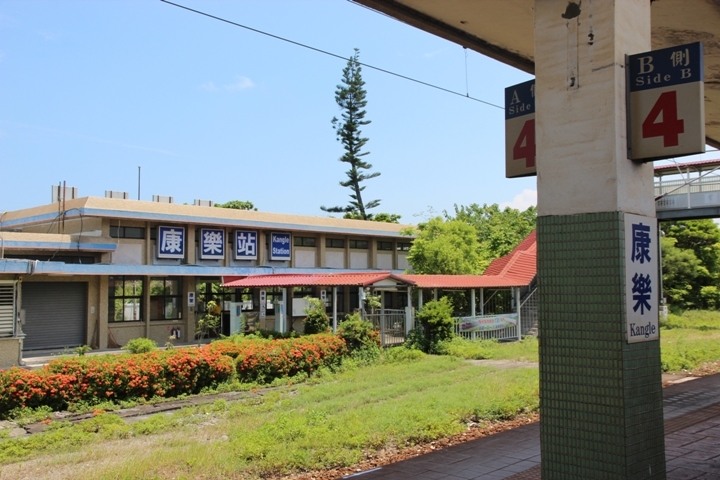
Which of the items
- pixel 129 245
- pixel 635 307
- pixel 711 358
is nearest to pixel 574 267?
pixel 635 307

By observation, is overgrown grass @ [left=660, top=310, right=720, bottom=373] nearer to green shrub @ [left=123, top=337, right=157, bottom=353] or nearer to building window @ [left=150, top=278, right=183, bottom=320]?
green shrub @ [left=123, top=337, right=157, bottom=353]

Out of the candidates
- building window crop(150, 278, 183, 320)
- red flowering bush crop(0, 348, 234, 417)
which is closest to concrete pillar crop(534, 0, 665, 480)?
red flowering bush crop(0, 348, 234, 417)

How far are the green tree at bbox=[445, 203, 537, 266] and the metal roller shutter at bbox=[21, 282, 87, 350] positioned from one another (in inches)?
722

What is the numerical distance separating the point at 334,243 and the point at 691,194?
13.8 metres

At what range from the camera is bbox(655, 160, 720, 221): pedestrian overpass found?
18.9 meters

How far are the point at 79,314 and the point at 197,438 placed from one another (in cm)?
1348

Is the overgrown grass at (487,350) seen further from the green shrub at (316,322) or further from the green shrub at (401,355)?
the green shrub at (316,322)

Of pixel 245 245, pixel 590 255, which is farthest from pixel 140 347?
pixel 590 255

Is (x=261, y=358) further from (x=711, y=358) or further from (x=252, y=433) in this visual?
(x=711, y=358)

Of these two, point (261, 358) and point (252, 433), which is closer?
point (252, 433)

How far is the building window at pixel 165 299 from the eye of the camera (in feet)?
69.4

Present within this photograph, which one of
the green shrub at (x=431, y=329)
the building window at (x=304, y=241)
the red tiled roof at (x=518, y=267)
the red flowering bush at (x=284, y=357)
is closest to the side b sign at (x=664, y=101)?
the red flowering bush at (x=284, y=357)

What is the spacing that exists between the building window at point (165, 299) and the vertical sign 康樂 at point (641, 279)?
19505 millimetres

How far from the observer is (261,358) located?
13.1 metres
